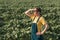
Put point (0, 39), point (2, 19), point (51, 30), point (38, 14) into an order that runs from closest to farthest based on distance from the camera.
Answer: point (38, 14)
point (0, 39)
point (51, 30)
point (2, 19)

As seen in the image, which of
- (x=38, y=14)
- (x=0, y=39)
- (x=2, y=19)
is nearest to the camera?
(x=38, y=14)

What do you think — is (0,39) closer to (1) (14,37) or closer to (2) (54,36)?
(1) (14,37)

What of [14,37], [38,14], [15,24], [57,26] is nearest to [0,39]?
[14,37]

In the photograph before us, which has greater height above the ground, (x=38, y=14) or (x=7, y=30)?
(x=38, y=14)

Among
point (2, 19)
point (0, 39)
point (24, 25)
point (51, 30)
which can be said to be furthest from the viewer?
point (2, 19)

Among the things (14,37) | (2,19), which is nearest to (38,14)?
(14,37)

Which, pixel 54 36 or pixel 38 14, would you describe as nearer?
pixel 38 14

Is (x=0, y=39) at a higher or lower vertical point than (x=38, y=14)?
lower

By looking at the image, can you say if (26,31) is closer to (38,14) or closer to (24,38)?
(24,38)

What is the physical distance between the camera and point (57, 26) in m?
11.0

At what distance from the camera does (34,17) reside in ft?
23.0

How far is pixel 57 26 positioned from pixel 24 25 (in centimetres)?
139

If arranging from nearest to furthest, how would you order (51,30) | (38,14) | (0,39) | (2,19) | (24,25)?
(38,14)
(0,39)
(51,30)
(24,25)
(2,19)

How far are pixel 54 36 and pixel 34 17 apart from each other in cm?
316
